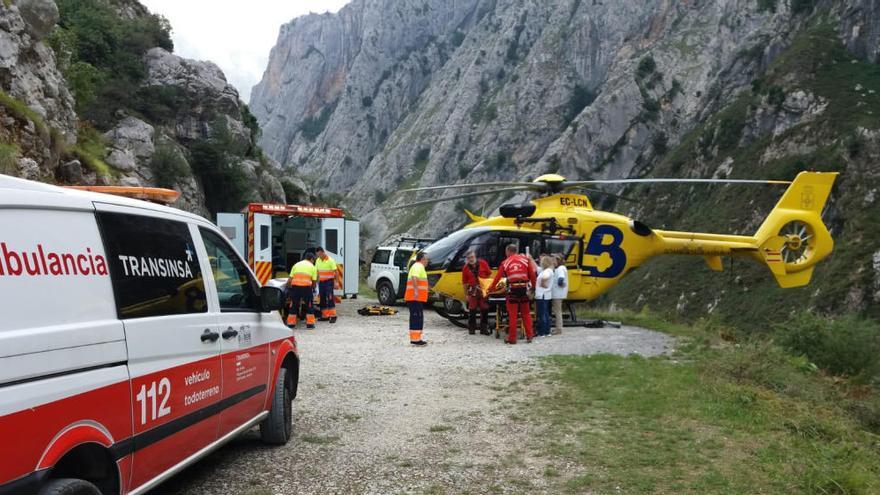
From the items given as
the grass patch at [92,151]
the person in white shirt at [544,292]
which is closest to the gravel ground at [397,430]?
the person in white shirt at [544,292]

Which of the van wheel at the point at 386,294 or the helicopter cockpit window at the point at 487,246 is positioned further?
the van wheel at the point at 386,294

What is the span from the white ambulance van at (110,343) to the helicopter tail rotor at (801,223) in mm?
13460

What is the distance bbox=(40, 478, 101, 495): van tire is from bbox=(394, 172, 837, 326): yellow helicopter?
10.7m

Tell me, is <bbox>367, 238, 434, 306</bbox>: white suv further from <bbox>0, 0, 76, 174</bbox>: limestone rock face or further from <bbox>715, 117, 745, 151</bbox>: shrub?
<bbox>715, 117, 745, 151</bbox>: shrub

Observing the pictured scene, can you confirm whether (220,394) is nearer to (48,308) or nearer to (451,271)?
(48,308)

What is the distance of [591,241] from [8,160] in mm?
11303

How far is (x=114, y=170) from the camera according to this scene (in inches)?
849

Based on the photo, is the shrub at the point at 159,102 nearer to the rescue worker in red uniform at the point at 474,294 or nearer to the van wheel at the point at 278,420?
the rescue worker in red uniform at the point at 474,294

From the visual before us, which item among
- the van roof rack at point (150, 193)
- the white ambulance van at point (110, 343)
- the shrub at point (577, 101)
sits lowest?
the white ambulance van at point (110, 343)

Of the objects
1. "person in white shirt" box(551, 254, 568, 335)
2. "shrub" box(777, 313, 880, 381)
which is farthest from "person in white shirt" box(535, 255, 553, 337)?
"shrub" box(777, 313, 880, 381)

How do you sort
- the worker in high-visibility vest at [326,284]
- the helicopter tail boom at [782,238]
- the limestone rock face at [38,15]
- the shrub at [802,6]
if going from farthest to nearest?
1. the shrub at [802,6]
2. the limestone rock face at [38,15]
3. the helicopter tail boom at [782,238]
4. the worker in high-visibility vest at [326,284]

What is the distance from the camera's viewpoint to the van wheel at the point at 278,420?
17.3 ft

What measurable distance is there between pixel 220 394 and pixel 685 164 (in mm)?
73453

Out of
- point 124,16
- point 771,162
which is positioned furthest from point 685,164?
point 124,16
